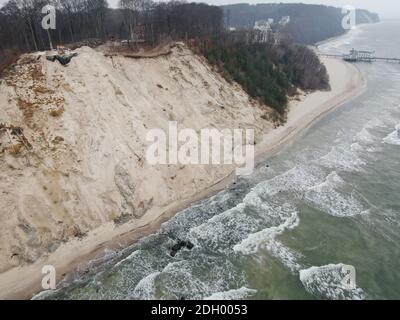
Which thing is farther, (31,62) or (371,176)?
(371,176)

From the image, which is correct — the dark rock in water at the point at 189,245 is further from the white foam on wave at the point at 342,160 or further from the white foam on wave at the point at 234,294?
the white foam on wave at the point at 342,160

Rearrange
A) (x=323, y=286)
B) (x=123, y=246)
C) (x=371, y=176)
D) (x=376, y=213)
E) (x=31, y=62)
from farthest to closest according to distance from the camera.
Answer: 1. (x=371, y=176)
2. (x=31, y=62)
3. (x=376, y=213)
4. (x=123, y=246)
5. (x=323, y=286)

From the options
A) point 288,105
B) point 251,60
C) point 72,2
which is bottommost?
point 288,105

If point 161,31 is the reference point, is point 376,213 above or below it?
below
